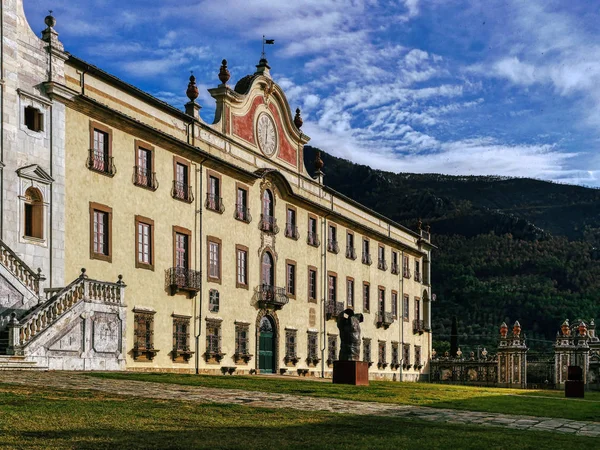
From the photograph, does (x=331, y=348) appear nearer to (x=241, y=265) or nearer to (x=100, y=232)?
(x=241, y=265)

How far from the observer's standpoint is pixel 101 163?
101 ft

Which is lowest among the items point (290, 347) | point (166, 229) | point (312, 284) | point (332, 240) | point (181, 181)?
point (290, 347)

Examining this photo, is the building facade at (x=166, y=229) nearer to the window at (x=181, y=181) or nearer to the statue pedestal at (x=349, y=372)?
the window at (x=181, y=181)

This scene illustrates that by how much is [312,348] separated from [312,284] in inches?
136

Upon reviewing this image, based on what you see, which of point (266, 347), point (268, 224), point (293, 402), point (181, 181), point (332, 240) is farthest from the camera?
point (332, 240)

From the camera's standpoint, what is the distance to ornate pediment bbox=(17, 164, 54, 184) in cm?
2725

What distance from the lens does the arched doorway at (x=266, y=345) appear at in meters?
41.3

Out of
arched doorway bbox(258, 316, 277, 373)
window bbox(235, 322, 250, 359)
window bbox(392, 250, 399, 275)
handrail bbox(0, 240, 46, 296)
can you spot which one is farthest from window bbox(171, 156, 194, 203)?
window bbox(392, 250, 399, 275)

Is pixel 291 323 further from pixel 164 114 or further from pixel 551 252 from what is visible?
pixel 551 252

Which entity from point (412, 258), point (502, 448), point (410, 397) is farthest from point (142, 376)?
point (412, 258)

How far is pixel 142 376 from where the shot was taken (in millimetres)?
22156

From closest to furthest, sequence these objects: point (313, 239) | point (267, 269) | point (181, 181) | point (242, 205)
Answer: point (181, 181)
point (242, 205)
point (267, 269)
point (313, 239)

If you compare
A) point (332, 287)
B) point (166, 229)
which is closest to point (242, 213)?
point (166, 229)

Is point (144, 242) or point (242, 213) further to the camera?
point (242, 213)
